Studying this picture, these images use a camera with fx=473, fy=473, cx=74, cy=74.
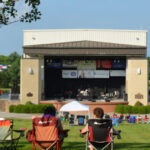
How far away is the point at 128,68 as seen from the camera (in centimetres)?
4281

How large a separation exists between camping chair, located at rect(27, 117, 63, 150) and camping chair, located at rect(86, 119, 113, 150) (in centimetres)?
71

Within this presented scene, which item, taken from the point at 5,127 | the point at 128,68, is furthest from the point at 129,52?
the point at 5,127

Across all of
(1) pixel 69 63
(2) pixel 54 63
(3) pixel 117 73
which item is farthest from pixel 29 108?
(3) pixel 117 73

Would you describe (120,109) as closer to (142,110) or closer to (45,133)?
(142,110)

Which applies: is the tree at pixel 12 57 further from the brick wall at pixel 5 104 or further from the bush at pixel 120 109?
the bush at pixel 120 109

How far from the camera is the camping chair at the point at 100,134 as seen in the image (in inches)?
392

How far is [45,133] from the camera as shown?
10.0 metres

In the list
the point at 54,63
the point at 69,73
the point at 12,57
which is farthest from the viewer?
the point at 12,57

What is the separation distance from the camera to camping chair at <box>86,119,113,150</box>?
9961 mm

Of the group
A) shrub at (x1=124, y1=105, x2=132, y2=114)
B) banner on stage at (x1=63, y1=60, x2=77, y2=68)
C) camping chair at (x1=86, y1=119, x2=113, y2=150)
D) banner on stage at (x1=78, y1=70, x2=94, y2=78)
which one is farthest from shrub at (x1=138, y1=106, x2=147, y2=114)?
camping chair at (x1=86, y1=119, x2=113, y2=150)

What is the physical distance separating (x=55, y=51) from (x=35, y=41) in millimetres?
2983

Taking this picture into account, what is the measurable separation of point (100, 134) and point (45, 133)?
1.17 m

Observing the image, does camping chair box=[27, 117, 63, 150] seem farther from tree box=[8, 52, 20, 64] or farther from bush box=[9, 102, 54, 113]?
tree box=[8, 52, 20, 64]

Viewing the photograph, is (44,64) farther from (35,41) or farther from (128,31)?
(128,31)
